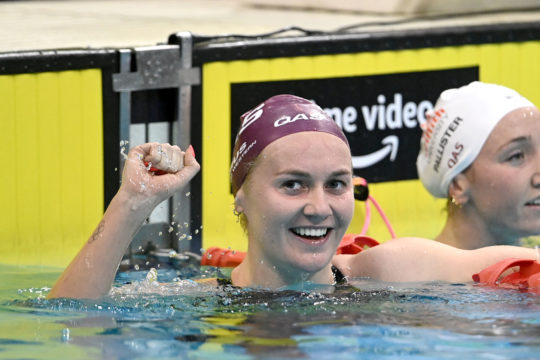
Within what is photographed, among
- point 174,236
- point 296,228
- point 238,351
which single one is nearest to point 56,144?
point 174,236

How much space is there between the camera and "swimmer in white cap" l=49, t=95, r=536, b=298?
3.15 metres

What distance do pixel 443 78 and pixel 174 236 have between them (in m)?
1.61

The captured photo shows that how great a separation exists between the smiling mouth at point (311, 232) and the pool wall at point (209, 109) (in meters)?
1.35

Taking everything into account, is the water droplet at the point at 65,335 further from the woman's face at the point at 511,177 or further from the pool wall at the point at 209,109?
the woman's face at the point at 511,177

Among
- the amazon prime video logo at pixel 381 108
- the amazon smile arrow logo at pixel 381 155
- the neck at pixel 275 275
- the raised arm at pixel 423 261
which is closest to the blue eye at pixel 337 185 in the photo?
the neck at pixel 275 275

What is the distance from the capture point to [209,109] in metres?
5.05

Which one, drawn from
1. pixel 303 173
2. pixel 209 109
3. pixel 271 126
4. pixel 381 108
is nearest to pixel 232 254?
pixel 209 109

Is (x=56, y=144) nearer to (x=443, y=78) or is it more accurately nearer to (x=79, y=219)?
(x=79, y=219)

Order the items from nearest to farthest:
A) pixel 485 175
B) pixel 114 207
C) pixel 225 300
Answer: pixel 114 207
pixel 225 300
pixel 485 175

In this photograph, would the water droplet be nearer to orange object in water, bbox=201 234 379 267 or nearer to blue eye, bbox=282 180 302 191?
blue eye, bbox=282 180 302 191

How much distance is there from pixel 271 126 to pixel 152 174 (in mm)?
425

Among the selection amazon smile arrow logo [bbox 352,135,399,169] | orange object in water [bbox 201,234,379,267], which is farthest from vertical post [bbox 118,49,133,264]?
amazon smile arrow logo [bbox 352,135,399,169]

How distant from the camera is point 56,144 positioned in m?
4.68

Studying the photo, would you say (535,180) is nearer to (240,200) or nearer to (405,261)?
(405,261)
